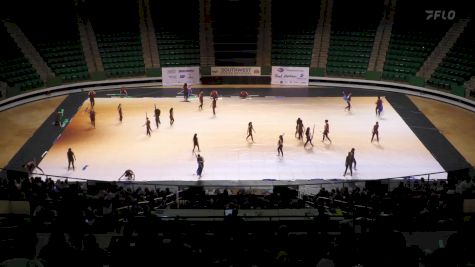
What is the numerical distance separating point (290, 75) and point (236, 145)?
15361mm

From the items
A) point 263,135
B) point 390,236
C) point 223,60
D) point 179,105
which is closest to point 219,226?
point 390,236

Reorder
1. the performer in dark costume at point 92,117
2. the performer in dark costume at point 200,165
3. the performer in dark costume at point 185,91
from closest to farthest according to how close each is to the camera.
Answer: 1. the performer in dark costume at point 200,165
2. the performer in dark costume at point 92,117
3. the performer in dark costume at point 185,91

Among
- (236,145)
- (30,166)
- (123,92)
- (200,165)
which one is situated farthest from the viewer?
(123,92)

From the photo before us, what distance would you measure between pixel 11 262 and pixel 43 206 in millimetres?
6772

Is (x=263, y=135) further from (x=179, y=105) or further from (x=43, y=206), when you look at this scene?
(x=43, y=206)

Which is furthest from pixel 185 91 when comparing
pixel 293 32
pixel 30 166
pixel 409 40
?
pixel 409 40

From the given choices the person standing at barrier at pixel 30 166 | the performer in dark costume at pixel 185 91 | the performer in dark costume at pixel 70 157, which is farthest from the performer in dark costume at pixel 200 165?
the performer in dark costume at pixel 185 91

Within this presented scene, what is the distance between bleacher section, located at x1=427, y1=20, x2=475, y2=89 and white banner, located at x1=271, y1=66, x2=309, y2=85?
30.4ft

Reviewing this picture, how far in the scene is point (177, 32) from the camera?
47562 millimetres

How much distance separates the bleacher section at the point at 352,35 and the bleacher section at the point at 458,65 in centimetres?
576

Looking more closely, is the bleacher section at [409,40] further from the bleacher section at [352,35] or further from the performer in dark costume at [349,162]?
the performer in dark costume at [349,162]

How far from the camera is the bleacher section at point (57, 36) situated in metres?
43.2
